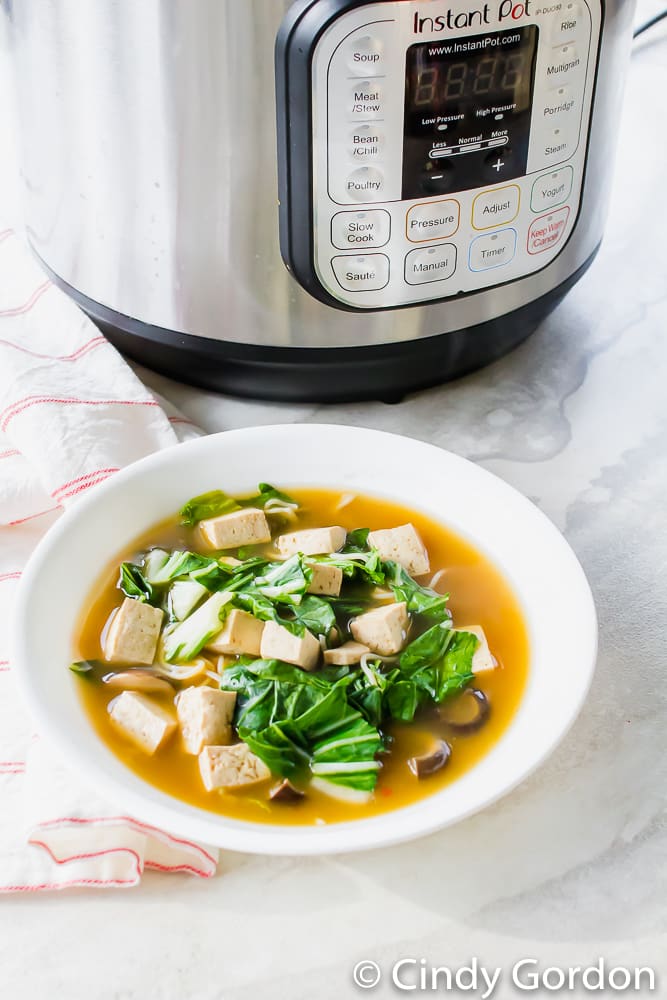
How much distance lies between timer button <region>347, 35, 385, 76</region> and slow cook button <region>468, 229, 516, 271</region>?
0.16m

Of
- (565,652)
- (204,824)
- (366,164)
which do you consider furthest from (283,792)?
(366,164)

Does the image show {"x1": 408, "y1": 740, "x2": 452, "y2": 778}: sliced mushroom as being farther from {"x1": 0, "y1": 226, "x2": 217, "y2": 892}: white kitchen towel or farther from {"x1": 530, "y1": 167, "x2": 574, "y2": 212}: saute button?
{"x1": 530, "y1": 167, "x2": 574, "y2": 212}: saute button

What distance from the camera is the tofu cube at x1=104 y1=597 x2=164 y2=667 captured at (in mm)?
727

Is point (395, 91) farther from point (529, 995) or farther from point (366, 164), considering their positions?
point (529, 995)

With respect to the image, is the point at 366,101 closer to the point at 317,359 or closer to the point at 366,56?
the point at 366,56

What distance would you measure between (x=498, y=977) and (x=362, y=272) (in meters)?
0.50

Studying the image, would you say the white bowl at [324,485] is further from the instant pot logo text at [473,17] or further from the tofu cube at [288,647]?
the instant pot logo text at [473,17]

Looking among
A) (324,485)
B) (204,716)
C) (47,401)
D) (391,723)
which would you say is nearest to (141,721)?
(204,716)

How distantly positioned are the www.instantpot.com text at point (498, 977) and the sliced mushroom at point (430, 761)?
10cm

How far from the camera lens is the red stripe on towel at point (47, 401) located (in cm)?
95

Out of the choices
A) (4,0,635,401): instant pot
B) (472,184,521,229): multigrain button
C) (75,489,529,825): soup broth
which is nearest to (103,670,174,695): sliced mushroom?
(75,489,529,825): soup broth

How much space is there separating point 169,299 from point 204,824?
1.54 ft

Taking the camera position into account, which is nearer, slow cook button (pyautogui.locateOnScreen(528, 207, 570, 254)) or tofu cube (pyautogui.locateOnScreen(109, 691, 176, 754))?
tofu cube (pyautogui.locateOnScreen(109, 691, 176, 754))

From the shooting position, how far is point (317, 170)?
2.64 ft
